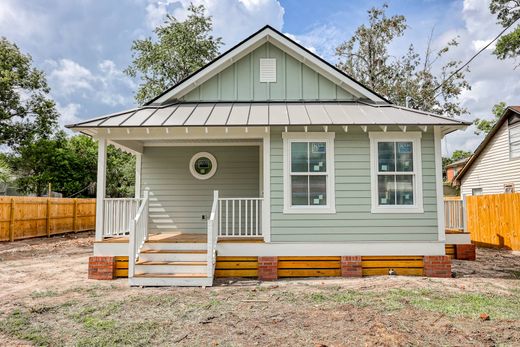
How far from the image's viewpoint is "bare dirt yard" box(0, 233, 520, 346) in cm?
405

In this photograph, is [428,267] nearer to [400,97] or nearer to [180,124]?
[180,124]

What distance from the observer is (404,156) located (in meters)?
7.27

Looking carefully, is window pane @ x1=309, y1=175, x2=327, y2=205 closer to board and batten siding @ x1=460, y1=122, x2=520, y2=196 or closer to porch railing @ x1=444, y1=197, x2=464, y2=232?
porch railing @ x1=444, y1=197, x2=464, y2=232

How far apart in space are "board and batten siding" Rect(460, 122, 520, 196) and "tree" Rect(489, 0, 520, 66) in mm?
3691

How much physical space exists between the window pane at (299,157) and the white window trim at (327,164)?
79 mm

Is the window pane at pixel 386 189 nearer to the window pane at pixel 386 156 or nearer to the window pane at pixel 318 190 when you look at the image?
the window pane at pixel 386 156

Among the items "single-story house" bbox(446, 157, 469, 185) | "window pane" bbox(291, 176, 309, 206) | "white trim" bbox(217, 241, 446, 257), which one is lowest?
"white trim" bbox(217, 241, 446, 257)

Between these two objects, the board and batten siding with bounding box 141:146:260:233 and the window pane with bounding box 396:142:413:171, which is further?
the board and batten siding with bounding box 141:146:260:233

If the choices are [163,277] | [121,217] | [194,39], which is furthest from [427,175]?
[194,39]

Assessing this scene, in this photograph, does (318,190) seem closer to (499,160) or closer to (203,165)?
(203,165)

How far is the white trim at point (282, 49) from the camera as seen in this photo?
331 inches

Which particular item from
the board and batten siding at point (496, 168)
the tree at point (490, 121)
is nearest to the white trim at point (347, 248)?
the board and batten siding at point (496, 168)

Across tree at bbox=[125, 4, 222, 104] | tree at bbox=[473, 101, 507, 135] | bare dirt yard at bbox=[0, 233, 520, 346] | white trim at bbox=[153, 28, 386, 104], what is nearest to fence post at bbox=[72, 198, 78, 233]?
tree at bbox=[125, 4, 222, 104]

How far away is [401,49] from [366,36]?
2.44 meters
